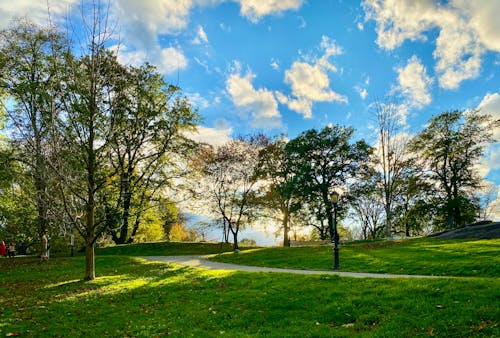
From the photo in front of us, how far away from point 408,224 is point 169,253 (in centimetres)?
3719

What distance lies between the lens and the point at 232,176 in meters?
38.5

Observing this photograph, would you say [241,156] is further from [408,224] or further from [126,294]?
[408,224]

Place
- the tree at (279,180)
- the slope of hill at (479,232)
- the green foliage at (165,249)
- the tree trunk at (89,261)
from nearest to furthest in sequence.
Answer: the tree trunk at (89,261), the slope of hill at (479,232), the green foliage at (165,249), the tree at (279,180)

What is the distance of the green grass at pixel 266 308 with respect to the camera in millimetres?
7273

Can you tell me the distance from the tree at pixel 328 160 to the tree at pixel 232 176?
8.00m

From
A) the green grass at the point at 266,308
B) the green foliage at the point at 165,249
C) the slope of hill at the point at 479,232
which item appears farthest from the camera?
the green foliage at the point at 165,249

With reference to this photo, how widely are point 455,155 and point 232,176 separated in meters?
31.4

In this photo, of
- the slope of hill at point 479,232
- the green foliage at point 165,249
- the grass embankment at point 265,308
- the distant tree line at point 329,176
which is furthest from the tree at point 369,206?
the grass embankment at point 265,308

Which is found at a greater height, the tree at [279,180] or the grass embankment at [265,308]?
the tree at [279,180]

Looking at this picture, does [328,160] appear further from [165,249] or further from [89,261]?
[89,261]

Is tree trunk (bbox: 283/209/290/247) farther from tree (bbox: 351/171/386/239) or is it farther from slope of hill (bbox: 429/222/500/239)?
slope of hill (bbox: 429/222/500/239)

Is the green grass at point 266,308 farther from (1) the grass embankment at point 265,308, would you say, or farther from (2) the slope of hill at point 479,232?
(2) the slope of hill at point 479,232

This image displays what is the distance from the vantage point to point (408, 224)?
48906mm

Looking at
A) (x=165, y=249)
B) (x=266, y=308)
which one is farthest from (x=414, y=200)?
(x=266, y=308)
